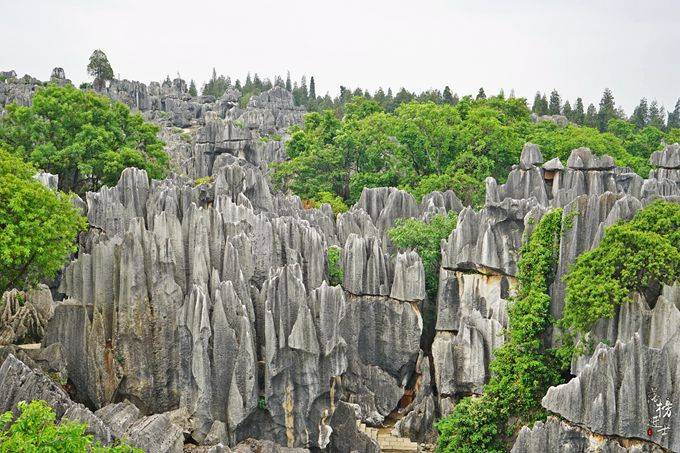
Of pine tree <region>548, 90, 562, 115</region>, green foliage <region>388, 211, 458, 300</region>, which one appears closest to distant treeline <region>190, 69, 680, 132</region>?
pine tree <region>548, 90, 562, 115</region>

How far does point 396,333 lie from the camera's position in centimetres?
2123

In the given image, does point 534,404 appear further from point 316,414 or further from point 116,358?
point 116,358

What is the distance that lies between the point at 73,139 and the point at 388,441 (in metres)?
19.7

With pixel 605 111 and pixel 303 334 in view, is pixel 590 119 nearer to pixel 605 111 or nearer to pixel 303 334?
pixel 605 111

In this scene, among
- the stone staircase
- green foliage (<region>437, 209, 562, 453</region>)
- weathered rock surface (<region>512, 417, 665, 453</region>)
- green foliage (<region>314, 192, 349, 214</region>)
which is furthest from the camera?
green foliage (<region>314, 192, 349, 214</region>)

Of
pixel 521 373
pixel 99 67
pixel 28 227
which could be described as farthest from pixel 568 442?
pixel 99 67

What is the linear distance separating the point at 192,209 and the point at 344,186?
1585cm

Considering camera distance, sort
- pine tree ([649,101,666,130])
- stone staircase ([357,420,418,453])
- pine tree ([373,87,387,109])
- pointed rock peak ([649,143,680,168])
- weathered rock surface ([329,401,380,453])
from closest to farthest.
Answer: weathered rock surface ([329,401,380,453]) < stone staircase ([357,420,418,453]) < pointed rock peak ([649,143,680,168]) < pine tree ([649,101,666,130]) < pine tree ([373,87,387,109])

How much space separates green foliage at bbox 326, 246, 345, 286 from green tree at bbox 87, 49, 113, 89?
208 feet

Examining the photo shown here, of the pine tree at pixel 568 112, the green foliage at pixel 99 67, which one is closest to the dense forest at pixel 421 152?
the pine tree at pixel 568 112

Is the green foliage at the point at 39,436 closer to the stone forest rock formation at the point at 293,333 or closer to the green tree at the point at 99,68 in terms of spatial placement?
the stone forest rock formation at the point at 293,333

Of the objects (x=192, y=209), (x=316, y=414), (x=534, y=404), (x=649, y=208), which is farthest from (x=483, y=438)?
(x=192, y=209)

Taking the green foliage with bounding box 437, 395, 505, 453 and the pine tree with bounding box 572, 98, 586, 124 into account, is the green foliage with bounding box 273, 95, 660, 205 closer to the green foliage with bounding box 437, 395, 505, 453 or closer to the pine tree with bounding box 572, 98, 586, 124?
the green foliage with bounding box 437, 395, 505, 453

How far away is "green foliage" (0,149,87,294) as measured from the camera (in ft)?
51.8
